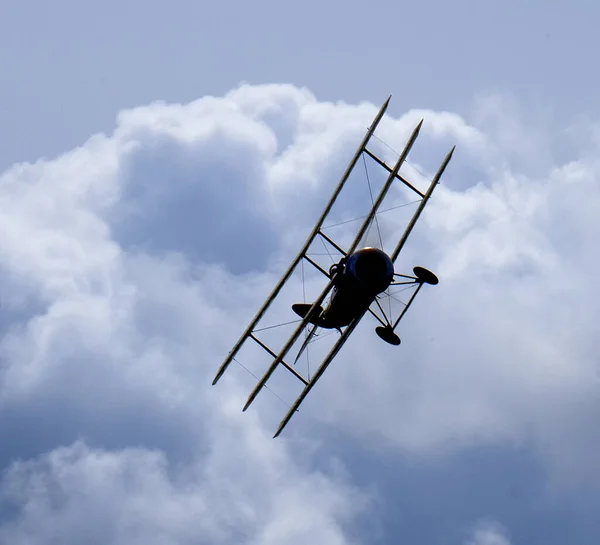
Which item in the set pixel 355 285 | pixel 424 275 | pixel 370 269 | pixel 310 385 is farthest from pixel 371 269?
pixel 310 385

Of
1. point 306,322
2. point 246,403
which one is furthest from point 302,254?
point 246,403

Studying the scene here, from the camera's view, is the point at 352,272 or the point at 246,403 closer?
the point at 352,272

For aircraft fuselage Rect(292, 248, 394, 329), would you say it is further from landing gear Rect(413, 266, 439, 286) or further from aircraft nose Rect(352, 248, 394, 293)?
landing gear Rect(413, 266, 439, 286)

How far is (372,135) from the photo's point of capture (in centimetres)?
4850

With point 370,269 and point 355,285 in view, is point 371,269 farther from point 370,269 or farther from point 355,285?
point 355,285

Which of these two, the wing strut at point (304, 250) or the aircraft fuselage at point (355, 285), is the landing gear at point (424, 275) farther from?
the wing strut at point (304, 250)

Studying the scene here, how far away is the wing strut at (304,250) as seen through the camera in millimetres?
48125

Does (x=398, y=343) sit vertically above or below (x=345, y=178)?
below

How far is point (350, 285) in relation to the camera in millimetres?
45562

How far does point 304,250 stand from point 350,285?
135 inches

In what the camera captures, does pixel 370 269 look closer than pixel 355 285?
Yes

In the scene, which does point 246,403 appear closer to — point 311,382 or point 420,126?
point 311,382

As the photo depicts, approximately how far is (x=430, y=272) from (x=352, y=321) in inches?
141

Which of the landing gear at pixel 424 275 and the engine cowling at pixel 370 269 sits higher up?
the landing gear at pixel 424 275
